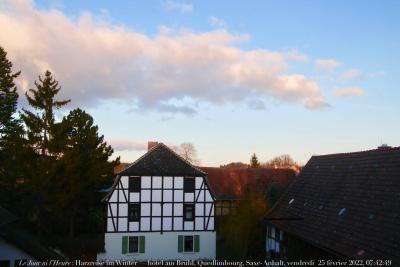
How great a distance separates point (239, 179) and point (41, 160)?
17826 millimetres

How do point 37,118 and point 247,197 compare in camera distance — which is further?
point 37,118

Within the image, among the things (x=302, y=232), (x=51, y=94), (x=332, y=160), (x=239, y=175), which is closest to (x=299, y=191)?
(x=332, y=160)

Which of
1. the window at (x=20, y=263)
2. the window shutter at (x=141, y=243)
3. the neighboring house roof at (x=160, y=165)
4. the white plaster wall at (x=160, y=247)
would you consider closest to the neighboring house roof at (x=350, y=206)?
the white plaster wall at (x=160, y=247)

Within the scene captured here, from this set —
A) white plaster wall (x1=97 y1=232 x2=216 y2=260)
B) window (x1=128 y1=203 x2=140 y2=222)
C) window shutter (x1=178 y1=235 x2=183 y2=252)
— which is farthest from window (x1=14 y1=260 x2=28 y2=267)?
window shutter (x1=178 y1=235 x2=183 y2=252)

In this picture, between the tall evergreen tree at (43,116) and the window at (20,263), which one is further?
the tall evergreen tree at (43,116)

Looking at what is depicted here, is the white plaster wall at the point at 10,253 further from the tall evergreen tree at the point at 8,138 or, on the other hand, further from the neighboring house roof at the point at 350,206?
the tall evergreen tree at the point at 8,138

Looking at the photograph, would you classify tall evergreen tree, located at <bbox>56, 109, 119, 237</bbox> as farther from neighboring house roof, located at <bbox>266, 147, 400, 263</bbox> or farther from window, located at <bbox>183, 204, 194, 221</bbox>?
neighboring house roof, located at <bbox>266, 147, 400, 263</bbox>

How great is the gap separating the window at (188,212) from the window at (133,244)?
3661mm

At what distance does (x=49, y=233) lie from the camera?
3403 centimetres

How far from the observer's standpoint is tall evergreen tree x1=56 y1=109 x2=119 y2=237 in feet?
102

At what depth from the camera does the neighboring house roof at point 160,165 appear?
29750 mm

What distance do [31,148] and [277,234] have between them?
18.1 m

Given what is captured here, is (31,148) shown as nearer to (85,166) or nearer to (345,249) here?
(85,166)

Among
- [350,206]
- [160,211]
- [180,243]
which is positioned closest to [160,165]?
[160,211]
